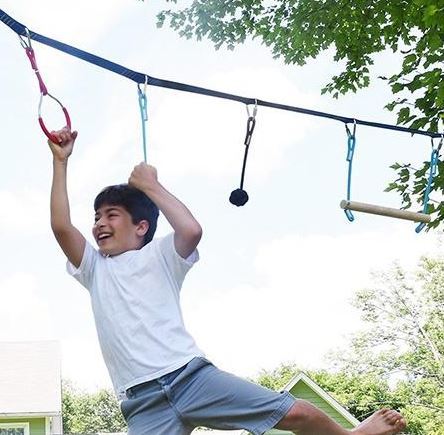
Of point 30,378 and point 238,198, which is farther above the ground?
point 30,378

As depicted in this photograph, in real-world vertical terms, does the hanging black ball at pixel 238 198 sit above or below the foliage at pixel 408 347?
below

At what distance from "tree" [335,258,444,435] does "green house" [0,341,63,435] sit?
10.2 m

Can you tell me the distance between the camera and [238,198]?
2891 mm

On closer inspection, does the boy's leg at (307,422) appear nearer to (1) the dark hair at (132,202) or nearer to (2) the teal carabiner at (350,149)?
(1) the dark hair at (132,202)

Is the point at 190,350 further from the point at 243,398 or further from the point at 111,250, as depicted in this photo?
the point at 111,250

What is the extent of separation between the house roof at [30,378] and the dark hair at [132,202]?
12.7m

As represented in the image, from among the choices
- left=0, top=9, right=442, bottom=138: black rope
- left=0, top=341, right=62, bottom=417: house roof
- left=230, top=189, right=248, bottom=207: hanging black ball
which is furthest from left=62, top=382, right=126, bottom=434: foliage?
left=230, top=189, right=248, bottom=207: hanging black ball

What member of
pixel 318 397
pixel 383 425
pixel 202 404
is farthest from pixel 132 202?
pixel 318 397

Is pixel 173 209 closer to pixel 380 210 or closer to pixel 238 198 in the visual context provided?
pixel 238 198

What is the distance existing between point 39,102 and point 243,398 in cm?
96

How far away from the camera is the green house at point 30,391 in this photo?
14.7 metres

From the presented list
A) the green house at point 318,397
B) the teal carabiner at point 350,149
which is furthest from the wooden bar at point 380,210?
the green house at point 318,397

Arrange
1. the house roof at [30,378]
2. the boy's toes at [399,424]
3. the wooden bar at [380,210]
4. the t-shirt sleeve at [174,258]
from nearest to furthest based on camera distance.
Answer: the t-shirt sleeve at [174,258]
the boy's toes at [399,424]
the wooden bar at [380,210]
the house roof at [30,378]

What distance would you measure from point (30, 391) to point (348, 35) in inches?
393
